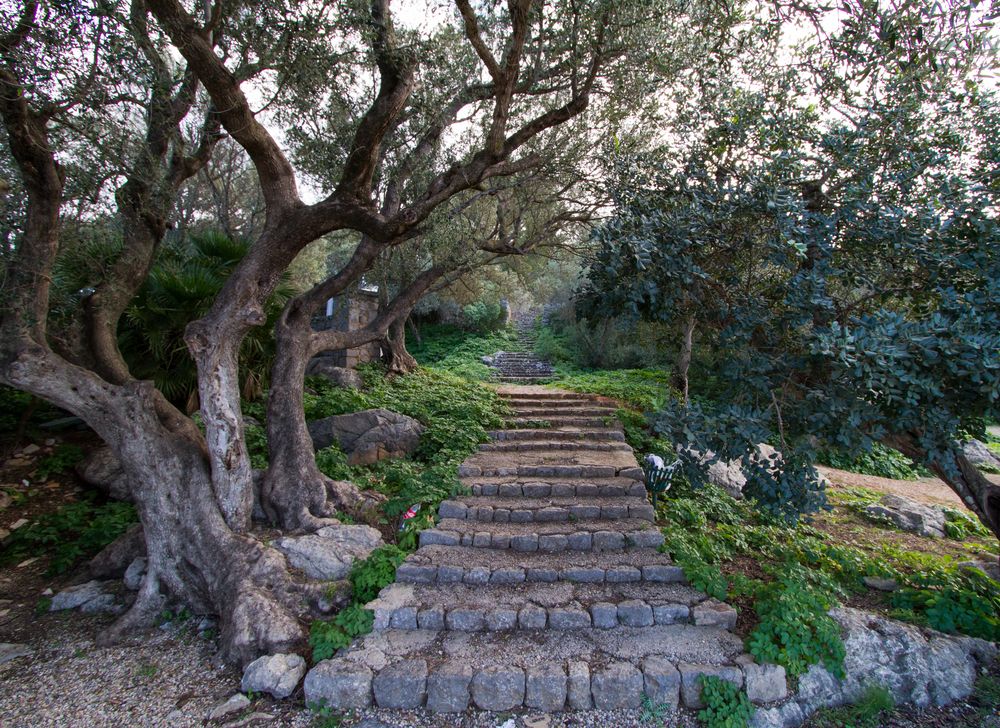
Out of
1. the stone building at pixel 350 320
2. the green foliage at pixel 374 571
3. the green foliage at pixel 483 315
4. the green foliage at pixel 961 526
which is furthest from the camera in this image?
the green foliage at pixel 483 315

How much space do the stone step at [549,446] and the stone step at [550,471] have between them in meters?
0.92

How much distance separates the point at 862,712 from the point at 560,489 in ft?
11.2

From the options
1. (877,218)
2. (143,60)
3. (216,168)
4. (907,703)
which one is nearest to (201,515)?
(143,60)

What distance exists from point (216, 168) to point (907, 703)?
16973mm

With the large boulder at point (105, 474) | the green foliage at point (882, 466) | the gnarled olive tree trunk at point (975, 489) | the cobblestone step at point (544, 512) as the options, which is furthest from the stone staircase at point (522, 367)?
the gnarled olive tree trunk at point (975, 489)

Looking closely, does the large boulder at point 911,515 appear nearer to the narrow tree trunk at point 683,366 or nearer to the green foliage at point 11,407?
the narrow tree trunk at point 683,366

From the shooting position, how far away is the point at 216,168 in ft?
46.0

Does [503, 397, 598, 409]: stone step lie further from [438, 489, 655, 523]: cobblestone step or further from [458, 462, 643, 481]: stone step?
[438, 489, 655, 523]: cobblestone step

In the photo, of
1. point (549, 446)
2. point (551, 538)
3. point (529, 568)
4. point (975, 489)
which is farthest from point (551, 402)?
point (975, 489)

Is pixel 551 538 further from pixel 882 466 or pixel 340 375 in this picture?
pixel 882 466

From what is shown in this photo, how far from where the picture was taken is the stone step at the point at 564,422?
8688mm

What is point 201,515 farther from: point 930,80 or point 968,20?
point 930,80

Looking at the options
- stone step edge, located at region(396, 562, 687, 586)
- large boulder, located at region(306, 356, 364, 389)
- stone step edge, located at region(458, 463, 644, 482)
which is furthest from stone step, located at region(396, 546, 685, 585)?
large boulder, located at region(306, 356, 364, 389)

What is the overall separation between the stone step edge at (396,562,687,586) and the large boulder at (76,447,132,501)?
398cm
